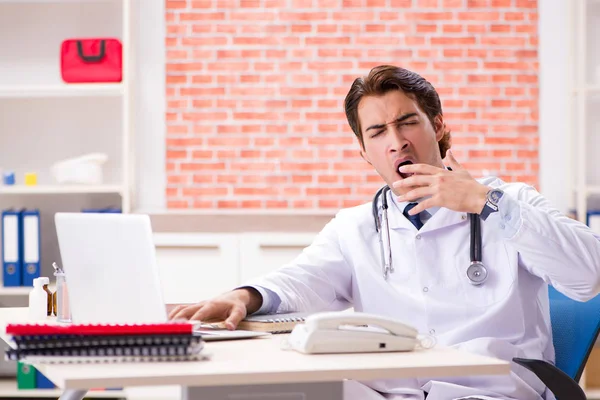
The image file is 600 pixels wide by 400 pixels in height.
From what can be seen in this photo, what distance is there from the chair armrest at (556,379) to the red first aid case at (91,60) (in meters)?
2.89

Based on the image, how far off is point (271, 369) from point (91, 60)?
3089 millimetres

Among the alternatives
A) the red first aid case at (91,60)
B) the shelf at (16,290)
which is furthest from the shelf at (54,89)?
the shelf at (16,290)

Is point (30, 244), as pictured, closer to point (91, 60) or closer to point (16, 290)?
point (16, 290)

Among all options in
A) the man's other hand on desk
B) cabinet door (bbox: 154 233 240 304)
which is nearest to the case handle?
cabinet door (bbox: 154 233 240 304)

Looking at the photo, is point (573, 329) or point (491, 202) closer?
point (491, 202)

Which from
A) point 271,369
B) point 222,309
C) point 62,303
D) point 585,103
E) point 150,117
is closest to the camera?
point 271,369

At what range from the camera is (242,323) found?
183 centimetres

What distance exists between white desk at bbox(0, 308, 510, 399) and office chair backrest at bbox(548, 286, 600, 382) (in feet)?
1.80

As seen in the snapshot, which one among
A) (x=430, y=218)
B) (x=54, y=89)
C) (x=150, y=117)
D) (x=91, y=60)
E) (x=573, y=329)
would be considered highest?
(x=91, y=60)

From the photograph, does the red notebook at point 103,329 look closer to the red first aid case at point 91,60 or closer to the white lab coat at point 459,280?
the white lab coat at point 459,280

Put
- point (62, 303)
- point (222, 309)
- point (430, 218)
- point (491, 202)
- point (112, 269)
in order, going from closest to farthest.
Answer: point (112, 269), point (491, 202), point (222, 309), point (62, 303), point (430, 218)

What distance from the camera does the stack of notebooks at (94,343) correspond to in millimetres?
1315

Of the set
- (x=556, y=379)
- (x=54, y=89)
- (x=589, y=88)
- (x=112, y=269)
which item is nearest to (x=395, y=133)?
(x=556, y=379)

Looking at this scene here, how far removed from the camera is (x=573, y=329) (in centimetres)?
196
